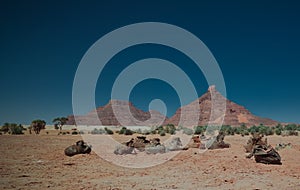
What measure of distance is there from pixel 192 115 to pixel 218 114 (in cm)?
1254

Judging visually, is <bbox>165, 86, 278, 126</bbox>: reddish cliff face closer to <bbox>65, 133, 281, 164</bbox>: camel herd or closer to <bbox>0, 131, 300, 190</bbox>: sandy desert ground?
<bbox>65, 133, 281, 164</bbox>: camel herd

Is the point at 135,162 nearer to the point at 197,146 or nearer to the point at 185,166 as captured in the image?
the point at 185,166

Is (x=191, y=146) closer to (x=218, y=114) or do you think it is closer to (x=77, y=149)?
(x=77, y=149)

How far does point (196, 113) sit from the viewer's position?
12400 cm

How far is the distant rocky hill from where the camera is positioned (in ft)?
379

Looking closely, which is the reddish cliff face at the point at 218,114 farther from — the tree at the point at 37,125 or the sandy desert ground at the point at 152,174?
the sandy desert ground at the point at 152,174

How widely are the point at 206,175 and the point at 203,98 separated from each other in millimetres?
122088

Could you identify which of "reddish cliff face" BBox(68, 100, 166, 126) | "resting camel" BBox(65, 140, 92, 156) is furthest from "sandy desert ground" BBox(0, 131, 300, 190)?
"reddish cliff face" BBox(68, 100, 166, 126)

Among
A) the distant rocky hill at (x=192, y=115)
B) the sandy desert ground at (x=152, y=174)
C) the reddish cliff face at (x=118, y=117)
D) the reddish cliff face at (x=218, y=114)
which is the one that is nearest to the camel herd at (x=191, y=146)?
the sandy desert ground at (x=152, y=174)

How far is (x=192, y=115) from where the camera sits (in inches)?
4889

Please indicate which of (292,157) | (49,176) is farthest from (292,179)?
(49,176)

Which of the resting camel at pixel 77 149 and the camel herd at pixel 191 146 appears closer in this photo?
the camel herd at pixel 191 146

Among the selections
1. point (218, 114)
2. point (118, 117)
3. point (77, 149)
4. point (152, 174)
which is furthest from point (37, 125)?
point (118, 117)

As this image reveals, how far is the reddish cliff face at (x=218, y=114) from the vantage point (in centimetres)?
11312
